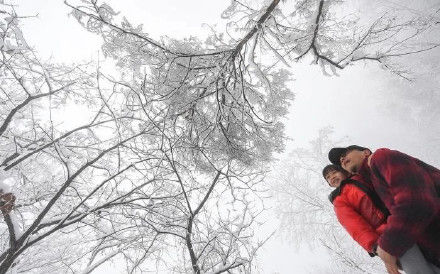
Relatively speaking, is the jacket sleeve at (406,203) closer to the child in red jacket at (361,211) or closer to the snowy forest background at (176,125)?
the child in red jacket at (361,211)

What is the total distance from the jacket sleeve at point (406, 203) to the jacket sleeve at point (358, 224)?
24cm

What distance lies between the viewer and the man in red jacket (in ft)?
4.99

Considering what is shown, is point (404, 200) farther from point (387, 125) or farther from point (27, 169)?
point (387, 125)

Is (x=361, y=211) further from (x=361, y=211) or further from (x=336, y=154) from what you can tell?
(x=336, y=154)

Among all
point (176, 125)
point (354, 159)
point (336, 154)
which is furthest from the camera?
point (176, 125)

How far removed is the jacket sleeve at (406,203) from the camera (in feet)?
4.97

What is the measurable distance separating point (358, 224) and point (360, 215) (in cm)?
10

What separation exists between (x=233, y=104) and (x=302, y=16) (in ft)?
3.93

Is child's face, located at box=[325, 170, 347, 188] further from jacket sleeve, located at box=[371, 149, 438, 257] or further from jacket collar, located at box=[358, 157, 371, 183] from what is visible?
jacket sleeve, located at box=[371, 149, 438, 257]

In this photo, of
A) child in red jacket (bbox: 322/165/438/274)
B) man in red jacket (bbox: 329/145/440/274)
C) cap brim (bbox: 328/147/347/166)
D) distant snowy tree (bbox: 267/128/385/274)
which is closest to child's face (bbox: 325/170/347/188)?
cap brim (bbox: 328/147/347/166)

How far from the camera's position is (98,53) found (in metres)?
3.26

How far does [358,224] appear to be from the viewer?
6.48ft

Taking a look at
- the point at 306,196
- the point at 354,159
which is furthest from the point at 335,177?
the point at 306,196

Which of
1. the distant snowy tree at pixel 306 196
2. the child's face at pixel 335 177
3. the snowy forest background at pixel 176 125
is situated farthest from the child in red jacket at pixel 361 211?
the distant snowy tree at pixel 306 196
